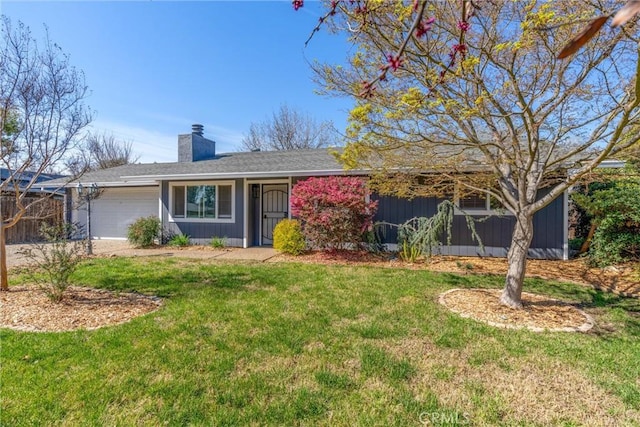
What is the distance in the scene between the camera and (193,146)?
13141 mm

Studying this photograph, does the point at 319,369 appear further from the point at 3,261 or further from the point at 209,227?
the point at 209,227

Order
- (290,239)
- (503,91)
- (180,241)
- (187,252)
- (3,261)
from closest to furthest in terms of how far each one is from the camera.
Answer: (503,91)
(3,261)
(290,239)
(187,252)
(180,241)

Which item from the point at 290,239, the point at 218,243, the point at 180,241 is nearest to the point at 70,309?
the point at 290,239

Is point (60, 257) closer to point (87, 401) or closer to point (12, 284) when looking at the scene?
point (12, 284)

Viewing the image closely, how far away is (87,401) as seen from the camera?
2.46 m

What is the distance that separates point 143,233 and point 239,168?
3704mm

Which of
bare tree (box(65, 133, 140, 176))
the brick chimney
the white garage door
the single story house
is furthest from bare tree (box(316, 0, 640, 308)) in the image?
bare tree (box(65, 133, 140, 176))

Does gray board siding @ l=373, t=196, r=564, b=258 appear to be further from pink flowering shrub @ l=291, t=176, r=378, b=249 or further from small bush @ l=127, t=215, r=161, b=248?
small bush @ l=127, t=215, r=161, b=248

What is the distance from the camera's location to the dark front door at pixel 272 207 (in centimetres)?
1080

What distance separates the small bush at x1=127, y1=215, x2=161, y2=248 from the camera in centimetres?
1053

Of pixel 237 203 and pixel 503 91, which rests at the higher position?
pixel 503 91

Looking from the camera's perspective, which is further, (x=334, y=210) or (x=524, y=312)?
(x=334, y=210)

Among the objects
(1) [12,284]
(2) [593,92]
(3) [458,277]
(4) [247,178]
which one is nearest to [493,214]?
(3) [458,277]

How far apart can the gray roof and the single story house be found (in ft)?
0.10
